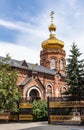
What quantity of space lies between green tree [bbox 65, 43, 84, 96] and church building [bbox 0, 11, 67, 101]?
176 inches

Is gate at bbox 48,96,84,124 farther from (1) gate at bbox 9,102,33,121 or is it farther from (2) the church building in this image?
(2) the church building

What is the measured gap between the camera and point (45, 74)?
143 feet

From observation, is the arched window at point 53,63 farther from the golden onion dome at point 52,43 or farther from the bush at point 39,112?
the bush at point 39,112

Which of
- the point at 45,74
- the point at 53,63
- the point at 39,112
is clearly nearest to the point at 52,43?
the point at 53,63

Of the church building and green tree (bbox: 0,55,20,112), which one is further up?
the church building

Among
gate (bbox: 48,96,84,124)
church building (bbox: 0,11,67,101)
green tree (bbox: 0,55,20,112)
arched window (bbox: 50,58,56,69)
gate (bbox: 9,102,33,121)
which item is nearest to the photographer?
gate (bbox: 48,96,84,124)

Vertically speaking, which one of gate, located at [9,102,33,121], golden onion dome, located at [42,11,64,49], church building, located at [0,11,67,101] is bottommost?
gate, located at [9,102,33,121]

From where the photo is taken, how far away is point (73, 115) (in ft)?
73.0

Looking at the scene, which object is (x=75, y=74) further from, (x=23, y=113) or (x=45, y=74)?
(x=45, y=74)

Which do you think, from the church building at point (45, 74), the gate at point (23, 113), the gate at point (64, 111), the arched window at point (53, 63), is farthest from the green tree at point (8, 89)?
the arched window at point (53, 63)

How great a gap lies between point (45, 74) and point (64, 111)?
814 inches

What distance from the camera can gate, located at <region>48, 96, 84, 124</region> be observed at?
2194cm

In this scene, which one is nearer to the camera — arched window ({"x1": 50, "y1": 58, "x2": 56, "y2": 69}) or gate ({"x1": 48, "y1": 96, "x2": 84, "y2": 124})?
gate ({"x1": 48, "y1": 96, "x2": 84, "y2": 124})

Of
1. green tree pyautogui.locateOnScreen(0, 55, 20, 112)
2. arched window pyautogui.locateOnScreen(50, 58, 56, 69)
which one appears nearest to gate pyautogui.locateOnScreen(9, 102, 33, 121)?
green tree pyautogui.locateOnScreen(0, 55, 20, 112)
